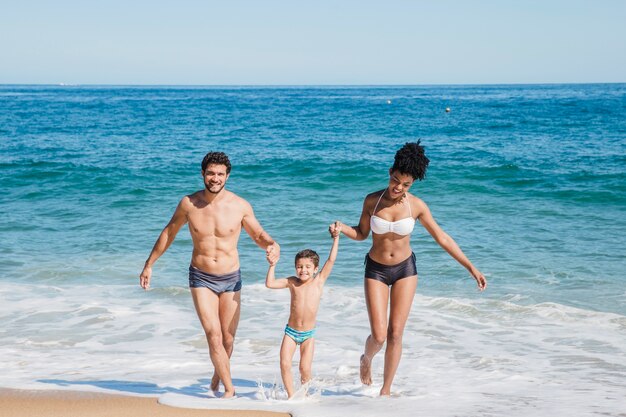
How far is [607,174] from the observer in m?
20.6

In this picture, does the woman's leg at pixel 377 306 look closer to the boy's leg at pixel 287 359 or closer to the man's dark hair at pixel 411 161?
the boy's leg at pixel 287 359

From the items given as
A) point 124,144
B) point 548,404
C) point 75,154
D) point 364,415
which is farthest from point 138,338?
point 124,144

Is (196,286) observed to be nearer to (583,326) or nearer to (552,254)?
(583,326)

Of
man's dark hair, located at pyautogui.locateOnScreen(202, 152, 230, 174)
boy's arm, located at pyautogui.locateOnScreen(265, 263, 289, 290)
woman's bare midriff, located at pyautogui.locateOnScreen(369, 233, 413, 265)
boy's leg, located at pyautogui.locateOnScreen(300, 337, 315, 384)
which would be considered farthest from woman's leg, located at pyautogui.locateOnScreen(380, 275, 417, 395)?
man's dark hair, located at pyautogui.locateOnScreen(202, 152, 230, 174)

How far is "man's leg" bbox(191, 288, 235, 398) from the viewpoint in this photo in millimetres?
5855

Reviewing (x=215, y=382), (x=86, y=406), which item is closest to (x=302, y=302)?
(x=215, y=382)

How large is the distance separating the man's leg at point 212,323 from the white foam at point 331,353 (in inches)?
13.8

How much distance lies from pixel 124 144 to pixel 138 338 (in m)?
23.6

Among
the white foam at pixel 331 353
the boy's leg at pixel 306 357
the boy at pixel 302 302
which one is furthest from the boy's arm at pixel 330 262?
the white foam at pixel 331 353

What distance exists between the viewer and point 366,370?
259 inches

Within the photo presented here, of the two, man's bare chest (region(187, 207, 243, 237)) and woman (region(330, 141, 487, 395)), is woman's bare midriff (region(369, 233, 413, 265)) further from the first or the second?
man's bare chest (region(187, 207, 243, 237))

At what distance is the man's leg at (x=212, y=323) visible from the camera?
586 centimetres

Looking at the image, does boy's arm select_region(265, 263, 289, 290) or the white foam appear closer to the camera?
boy's arm select_region(265, 263, 289, 290)

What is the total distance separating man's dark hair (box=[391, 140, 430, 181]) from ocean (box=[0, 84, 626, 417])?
73.4 inches
